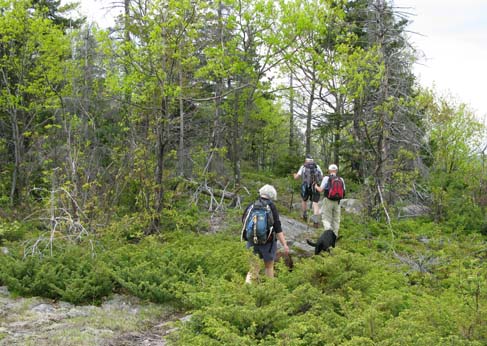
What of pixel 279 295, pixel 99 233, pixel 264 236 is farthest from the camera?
pixel 99 233

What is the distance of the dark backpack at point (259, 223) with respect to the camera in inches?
271

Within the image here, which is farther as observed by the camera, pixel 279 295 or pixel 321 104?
pixel 321 104

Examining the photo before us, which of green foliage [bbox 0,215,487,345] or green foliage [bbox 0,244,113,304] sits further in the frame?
green foliage [bbox 0,244,113,304]

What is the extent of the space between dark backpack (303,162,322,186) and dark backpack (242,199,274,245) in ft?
18.7

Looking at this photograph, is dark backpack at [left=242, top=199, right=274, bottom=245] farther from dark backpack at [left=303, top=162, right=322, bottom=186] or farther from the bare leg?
dark backpack at [left=303, top=162, right=322, bottom=186]

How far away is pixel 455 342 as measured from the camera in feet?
13.1

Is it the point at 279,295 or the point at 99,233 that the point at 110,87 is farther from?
the point at 279,295

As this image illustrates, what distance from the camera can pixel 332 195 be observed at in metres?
10.7

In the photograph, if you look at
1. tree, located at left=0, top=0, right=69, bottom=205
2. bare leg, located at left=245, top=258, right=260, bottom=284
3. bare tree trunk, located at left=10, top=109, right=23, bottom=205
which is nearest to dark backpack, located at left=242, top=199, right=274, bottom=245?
bare leg, located at left=245, top=258, right=260, bottom=284

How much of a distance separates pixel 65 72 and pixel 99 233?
294 inches

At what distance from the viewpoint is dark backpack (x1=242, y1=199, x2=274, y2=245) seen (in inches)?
271

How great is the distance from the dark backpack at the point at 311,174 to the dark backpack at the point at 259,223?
5692 mm

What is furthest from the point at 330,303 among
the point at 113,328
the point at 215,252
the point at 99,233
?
the point at 99,233

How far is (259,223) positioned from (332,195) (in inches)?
165
